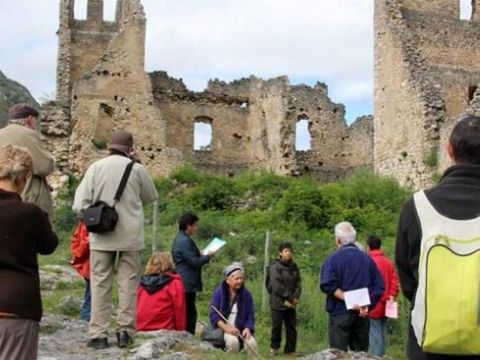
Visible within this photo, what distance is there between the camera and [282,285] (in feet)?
32.3

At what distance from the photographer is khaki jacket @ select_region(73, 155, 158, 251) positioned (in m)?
6.80

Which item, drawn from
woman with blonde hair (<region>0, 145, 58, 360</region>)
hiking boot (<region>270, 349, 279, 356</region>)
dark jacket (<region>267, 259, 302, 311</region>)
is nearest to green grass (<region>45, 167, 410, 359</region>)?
hiking boot (<region>270, 349, 279, 356</region>)

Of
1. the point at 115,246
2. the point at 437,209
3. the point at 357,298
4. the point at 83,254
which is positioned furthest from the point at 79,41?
the point at 437,209

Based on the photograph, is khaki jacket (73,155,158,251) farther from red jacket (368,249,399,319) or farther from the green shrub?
the green shrub

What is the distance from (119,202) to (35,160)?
84 centimetres

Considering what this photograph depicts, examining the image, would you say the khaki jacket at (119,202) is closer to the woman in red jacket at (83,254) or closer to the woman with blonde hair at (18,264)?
the woman in red jacket at (83,254)

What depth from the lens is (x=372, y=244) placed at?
9.60 meters

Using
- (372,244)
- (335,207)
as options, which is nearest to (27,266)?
(372,244)

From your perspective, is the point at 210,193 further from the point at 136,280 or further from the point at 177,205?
the point at 136,280

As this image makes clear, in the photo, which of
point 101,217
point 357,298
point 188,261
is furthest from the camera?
point 188,261

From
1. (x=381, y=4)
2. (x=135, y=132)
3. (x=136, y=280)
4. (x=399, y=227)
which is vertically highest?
(x=381, y=4)

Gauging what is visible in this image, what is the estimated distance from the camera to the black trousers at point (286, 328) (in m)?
9.70

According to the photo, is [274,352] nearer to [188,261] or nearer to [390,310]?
[390,310]

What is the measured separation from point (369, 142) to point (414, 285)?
2717cm
